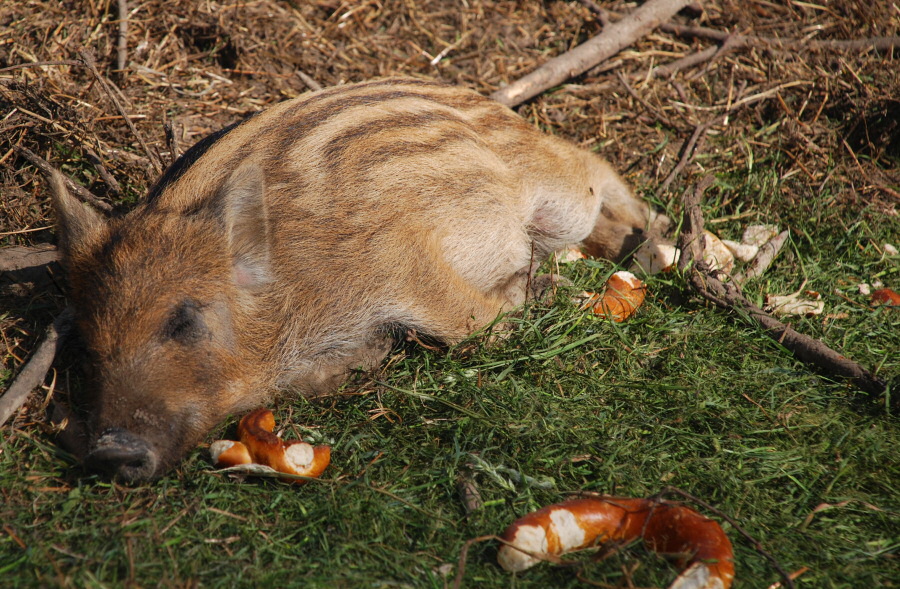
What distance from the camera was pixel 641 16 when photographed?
17.1 feet

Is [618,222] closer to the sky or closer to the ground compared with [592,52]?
closer to the ground

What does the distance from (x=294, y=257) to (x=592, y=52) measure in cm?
296

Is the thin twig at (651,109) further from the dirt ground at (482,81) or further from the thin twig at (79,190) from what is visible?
the thin twig at (79,190)

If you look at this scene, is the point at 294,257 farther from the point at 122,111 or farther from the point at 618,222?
the point at 618,222

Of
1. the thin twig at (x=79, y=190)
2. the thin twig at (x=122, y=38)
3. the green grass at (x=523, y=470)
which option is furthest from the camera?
the thin twig at (x=122, y=38)

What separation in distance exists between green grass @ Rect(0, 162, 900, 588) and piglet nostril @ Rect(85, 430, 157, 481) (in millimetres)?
58

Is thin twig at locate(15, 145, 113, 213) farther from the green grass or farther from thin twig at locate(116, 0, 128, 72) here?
the green grass

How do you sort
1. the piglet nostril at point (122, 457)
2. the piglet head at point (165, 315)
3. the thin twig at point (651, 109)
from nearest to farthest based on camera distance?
the piglet nostril at point (122, 457) → the piglet head at point (165, 315) → the thin twig at point (651, 109)

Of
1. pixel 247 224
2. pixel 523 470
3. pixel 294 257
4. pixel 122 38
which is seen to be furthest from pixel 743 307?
pixel 122 38

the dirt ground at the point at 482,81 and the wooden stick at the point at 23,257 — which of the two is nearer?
the wooden stick at the point at 23,257

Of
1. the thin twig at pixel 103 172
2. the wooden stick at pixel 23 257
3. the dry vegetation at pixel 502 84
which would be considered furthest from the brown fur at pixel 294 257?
the dry vegetation at pixel 502 84

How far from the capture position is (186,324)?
2840mm

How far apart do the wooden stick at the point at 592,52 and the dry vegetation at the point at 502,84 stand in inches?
4.8

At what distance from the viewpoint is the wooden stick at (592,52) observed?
15.8 ft
